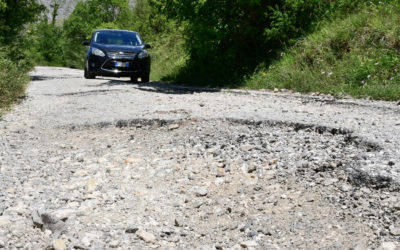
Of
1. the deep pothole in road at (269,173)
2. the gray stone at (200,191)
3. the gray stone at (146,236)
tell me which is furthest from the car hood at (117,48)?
the gray stone at (146,236)

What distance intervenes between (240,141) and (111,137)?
159 cm

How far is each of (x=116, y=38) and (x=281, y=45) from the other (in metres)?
4.89

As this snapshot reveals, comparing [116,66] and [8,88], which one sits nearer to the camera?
[8,88]

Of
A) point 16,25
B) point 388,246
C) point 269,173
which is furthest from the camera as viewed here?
point 16,25

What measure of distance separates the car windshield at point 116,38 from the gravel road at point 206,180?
6643 millimetres

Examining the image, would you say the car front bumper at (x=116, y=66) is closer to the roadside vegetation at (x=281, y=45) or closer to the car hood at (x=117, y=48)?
the car hood at (x=117, y=48)

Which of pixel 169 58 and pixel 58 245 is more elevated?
pixel 58 245

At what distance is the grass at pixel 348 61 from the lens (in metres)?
7.04

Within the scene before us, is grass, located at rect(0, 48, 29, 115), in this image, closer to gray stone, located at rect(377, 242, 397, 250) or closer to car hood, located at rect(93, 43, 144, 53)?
car hood, located at rect(93, 43, 144, 53)

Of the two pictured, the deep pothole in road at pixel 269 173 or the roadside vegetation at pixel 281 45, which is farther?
the roadside vegetation at pixel 281 45

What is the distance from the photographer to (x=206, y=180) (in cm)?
340

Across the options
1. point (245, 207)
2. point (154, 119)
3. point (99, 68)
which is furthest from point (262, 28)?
point (245, 207)

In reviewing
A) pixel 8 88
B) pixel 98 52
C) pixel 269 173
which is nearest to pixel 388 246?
pixel 269 173

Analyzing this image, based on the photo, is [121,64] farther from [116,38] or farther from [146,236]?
[146,236]
